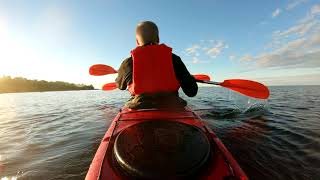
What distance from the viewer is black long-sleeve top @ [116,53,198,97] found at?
13.4 ft

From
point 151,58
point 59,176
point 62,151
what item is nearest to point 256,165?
point 151,58

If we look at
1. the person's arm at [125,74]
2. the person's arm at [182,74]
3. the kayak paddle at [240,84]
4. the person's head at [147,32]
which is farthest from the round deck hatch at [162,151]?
the kayak paddle at [240,84]

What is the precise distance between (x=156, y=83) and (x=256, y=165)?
287 cm

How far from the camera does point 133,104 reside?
417 centimetres

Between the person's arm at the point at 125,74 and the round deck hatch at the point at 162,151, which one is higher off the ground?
the person's arm at the point at 125,74

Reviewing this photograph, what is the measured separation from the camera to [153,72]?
398cm

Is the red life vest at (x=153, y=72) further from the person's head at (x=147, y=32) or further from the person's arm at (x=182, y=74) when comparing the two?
the person's head at (x=147, y=32)

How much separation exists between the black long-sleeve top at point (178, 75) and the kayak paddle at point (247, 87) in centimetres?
241

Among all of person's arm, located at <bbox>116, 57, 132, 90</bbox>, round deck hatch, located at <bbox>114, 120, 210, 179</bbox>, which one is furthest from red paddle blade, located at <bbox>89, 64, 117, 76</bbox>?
round deck hatch, located at <bbox>114, 120, 210, 179</bbox>

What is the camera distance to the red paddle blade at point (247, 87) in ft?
21.3

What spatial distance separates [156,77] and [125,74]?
0.60 metres

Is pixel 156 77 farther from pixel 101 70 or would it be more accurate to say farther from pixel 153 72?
pixel 101 70

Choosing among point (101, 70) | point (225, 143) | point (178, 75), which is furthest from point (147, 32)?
point (225, 143)

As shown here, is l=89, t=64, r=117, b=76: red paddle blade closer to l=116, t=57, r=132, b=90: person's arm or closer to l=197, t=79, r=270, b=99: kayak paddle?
l=116, t=57, r=132, b=90: person's arm
